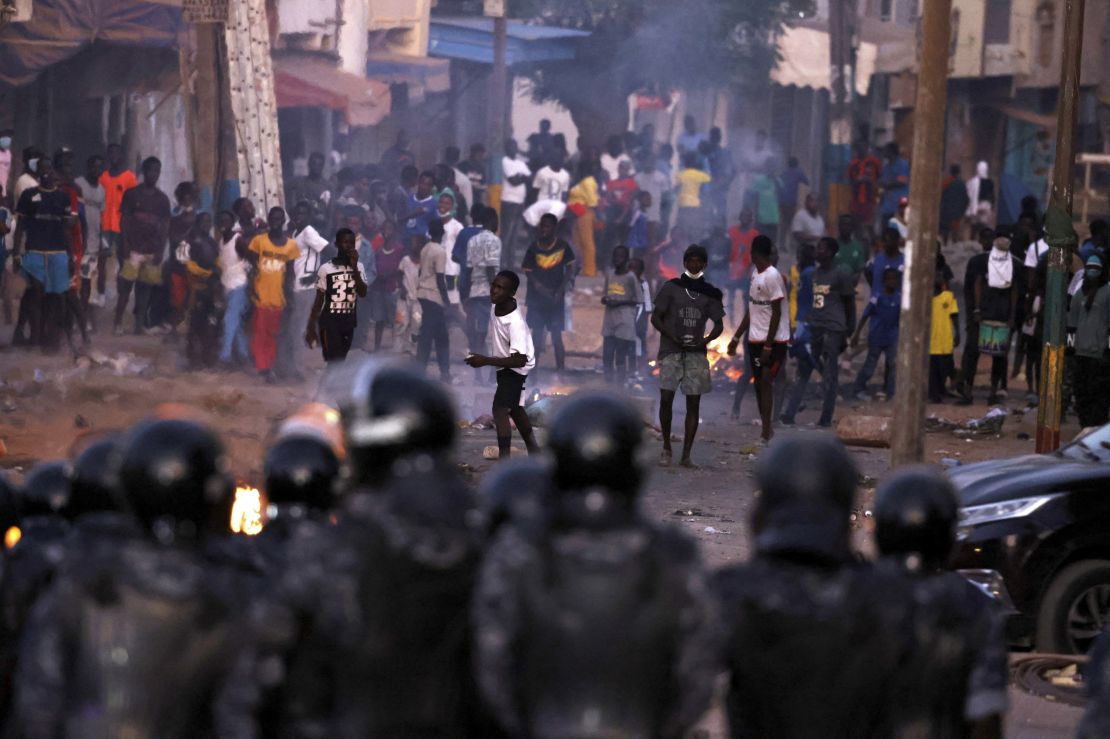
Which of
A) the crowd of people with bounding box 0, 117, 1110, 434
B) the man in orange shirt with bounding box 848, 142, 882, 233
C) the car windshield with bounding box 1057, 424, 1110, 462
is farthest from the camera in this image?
the man in orange shirt with bounding box 848, 142, 882, 233

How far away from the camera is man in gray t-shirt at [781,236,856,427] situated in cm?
1633

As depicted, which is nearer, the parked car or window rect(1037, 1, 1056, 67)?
the parked car

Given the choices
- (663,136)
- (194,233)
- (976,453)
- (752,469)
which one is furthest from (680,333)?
(663,136)

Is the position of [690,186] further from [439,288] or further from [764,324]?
[764,324]

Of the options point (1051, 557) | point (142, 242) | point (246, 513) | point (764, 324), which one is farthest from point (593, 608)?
point (142, 242)

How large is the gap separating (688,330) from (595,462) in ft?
33.1

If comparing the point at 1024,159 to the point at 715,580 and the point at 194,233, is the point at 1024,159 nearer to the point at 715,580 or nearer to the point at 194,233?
the point at 194,233

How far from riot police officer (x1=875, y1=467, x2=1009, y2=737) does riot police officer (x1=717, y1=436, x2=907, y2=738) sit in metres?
0.11

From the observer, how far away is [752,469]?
46.9 feet

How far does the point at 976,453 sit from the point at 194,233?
771cm

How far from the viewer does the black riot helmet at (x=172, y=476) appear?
12.2ft

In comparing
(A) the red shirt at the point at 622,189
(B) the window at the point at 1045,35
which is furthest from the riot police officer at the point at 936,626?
(B) the window at the point at 1045,35

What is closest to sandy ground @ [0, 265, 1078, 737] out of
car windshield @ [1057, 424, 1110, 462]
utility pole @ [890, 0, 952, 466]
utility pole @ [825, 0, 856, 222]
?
utility pole @ [890, 0, 952, 466]

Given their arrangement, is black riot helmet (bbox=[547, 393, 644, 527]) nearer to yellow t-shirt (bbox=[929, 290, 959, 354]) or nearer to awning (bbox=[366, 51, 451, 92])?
yellow t-shirt (bbox=[929, 290, 959, 354])
